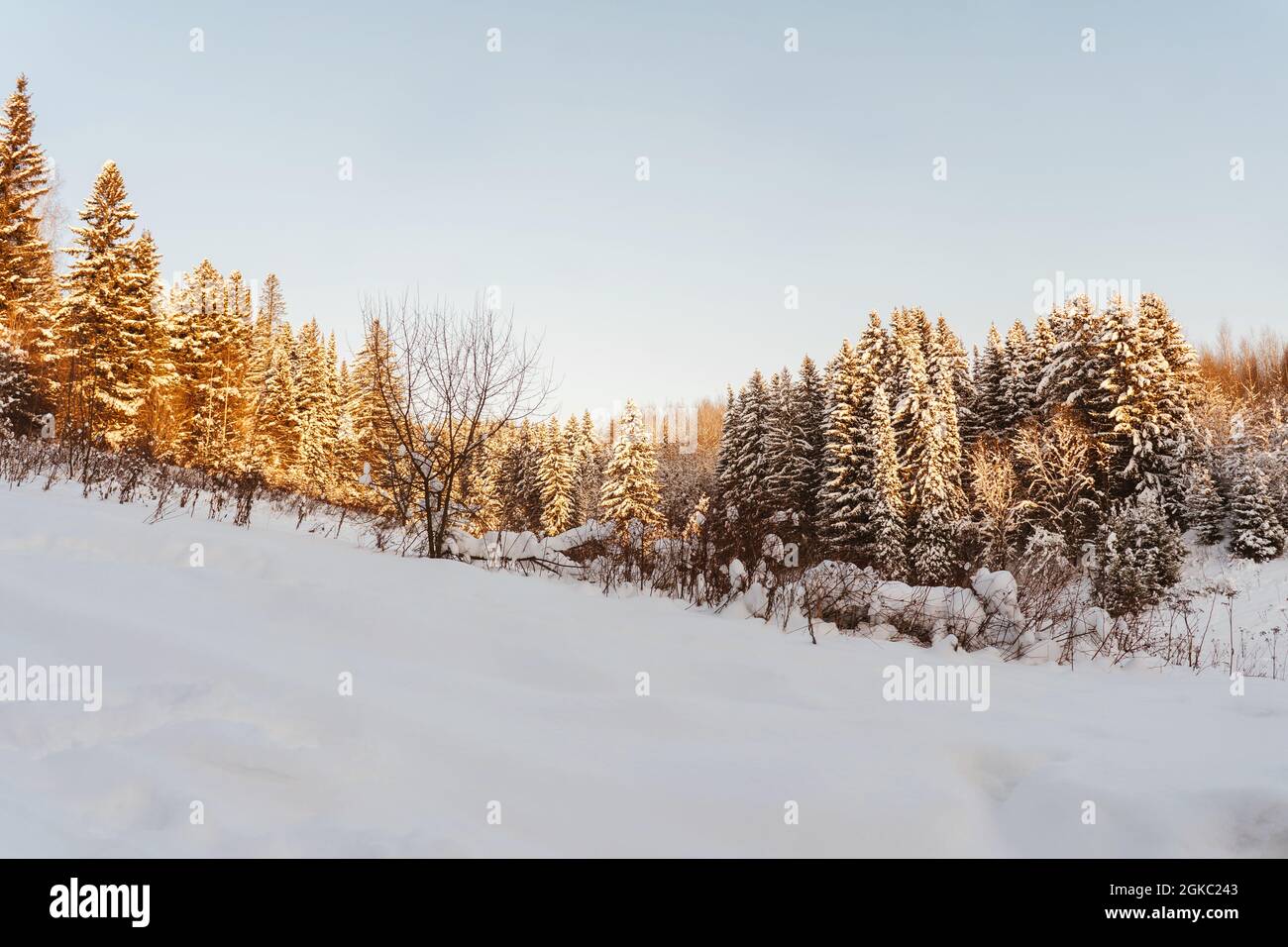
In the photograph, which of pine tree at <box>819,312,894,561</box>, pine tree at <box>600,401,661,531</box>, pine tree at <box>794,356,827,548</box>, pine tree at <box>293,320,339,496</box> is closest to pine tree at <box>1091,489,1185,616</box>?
pine tree at <box>819,312,894,561</box>

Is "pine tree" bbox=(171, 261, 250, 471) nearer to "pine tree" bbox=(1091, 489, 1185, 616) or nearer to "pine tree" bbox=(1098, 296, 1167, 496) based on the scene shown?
"pine tree" bbox=(1091, 489, 1185, 616)

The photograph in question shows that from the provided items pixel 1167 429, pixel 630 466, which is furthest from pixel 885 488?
pixel 1167 429


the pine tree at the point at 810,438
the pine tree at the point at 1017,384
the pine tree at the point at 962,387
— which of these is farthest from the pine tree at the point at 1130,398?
→ the pine tree at the point at 810,438

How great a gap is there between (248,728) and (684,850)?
5.22 feet

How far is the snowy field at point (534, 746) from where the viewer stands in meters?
1.98

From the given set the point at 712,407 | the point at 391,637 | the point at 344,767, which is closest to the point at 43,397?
the point at 391,637

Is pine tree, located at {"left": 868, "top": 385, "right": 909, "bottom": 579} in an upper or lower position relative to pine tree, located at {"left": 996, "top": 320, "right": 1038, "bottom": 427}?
lower

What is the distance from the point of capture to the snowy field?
78.1 inches

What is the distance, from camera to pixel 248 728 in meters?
2.38

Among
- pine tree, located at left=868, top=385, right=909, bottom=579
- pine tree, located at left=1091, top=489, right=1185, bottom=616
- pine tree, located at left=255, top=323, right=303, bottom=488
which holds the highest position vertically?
pine tree, located at left=255, top=323, right=303, bottom=488

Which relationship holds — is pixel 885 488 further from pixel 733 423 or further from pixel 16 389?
pixel 16 389

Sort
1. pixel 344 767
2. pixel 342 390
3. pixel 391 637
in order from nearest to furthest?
1. pixel 344 767
2. pixel 391 637
3. pixel 342 390

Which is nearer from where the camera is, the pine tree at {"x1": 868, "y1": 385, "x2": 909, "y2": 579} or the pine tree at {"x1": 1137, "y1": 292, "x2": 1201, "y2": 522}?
the pine tree at {"x1": 868, "y1": 385, "x2": 909, "y2": 579}
